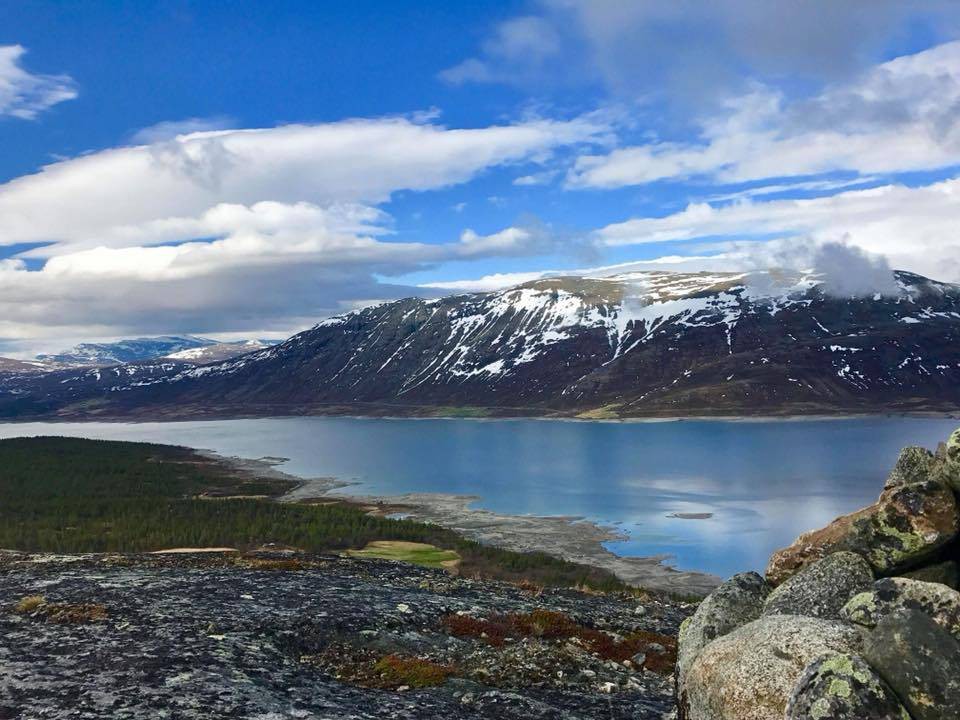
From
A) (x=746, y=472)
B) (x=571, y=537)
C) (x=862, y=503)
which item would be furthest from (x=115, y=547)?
(x=746, y=472)

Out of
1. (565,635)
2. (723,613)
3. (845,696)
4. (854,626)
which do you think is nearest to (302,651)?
(565,635)

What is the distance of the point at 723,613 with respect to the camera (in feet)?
53.9

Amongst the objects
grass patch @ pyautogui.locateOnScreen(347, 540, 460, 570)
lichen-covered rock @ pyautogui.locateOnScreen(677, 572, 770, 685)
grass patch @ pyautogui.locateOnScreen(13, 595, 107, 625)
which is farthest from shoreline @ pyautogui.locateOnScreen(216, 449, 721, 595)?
grass patch @ pyautogui.locateOnScreen(13, 595, 107, 625)

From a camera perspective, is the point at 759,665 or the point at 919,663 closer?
the point at 919,663

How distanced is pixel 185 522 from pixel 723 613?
8385cm

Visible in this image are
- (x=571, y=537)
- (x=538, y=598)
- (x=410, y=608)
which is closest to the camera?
(x=410, y=608)

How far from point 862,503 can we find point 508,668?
364ft

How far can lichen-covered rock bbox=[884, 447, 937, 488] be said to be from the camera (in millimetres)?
19016

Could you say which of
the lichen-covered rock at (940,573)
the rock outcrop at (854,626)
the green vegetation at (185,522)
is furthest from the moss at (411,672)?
the green vegetation at (185,522)

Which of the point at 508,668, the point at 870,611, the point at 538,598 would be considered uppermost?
the point at 870,611

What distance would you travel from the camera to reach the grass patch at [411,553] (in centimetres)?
6769

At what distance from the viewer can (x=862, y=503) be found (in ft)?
→ 371

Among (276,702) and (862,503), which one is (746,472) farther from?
(276,702)

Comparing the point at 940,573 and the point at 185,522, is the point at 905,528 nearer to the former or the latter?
the point at 940,573
